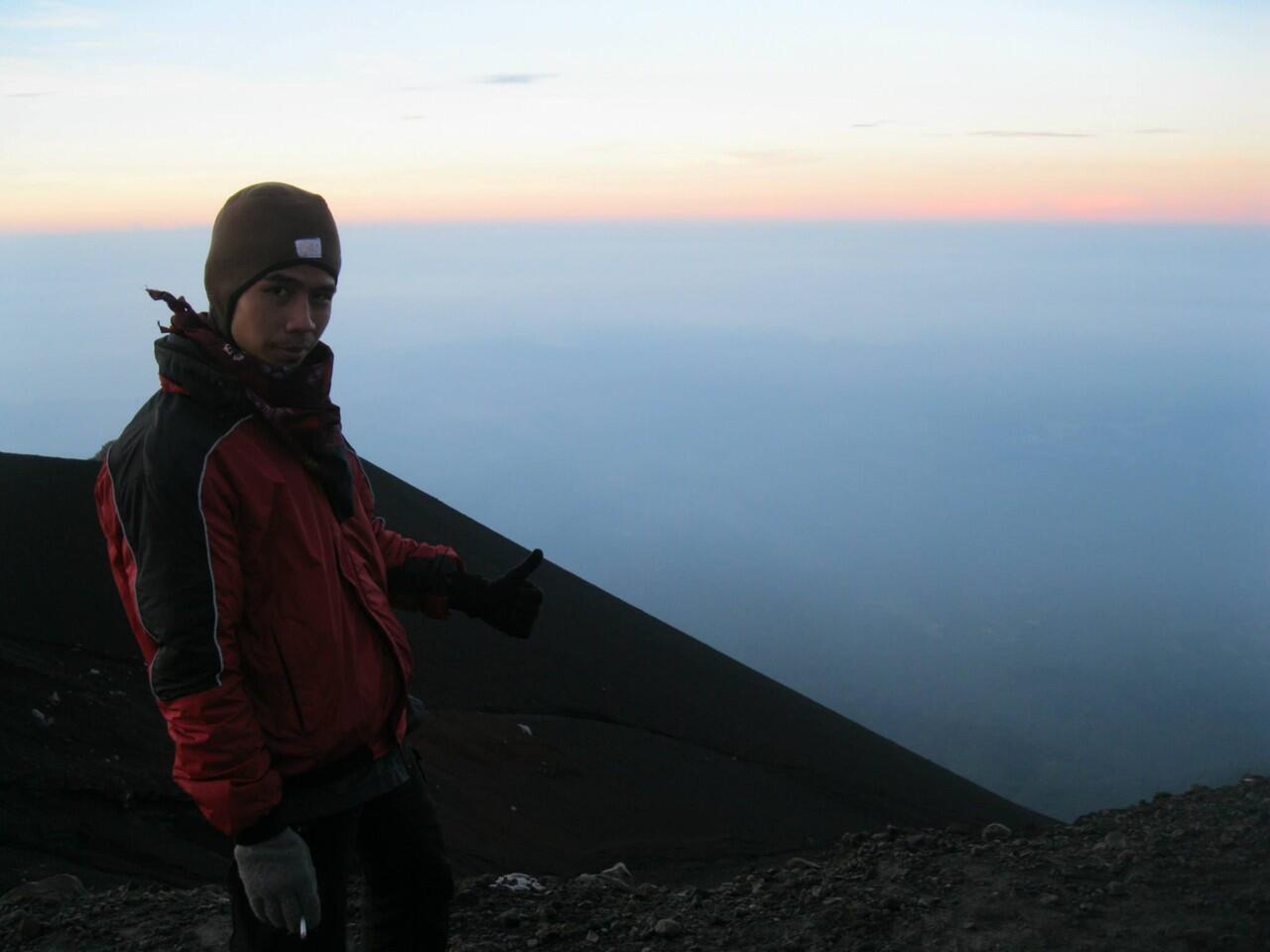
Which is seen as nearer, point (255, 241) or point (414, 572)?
point (255, 241)

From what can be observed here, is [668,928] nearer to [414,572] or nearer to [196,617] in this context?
[414,572]

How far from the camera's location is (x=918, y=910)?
310 cm

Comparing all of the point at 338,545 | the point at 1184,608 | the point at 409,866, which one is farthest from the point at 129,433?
the point at 1184,608

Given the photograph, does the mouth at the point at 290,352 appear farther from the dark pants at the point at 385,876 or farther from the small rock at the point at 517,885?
the small rock at the point at 517,885

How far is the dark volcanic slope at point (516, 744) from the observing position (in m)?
4.32

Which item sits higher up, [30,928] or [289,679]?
[289,679]

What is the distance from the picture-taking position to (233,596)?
1.68 m

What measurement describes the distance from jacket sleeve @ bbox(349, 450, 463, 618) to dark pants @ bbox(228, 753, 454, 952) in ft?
1.11

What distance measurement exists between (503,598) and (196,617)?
83cm

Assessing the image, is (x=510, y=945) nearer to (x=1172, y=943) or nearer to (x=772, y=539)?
(x=1172, y=943)

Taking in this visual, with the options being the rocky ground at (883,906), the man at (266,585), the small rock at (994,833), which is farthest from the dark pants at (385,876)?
the small rock at (994,833)

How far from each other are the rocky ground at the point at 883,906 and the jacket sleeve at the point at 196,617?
1566 millimetres

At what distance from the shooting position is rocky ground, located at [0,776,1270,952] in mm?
2945

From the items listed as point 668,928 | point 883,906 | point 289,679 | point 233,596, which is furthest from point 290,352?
point 883,906
